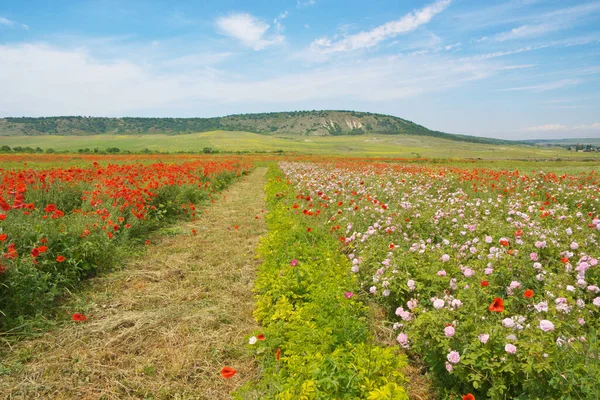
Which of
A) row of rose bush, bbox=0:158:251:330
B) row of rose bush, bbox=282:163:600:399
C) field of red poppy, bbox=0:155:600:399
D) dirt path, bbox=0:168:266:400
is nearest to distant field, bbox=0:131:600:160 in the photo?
row of rose bush, bbox=0:158:251:330

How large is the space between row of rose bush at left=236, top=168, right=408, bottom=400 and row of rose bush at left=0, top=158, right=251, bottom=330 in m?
2.81

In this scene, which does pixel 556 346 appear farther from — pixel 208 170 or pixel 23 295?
pixel 208 170

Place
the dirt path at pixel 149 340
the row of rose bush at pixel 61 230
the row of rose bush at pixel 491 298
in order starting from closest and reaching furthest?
the row of rose bush at pixel 491 298, the dirt path at pixel 149 340, the row of rose bush at pixel 61 230

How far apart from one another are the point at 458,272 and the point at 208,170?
1393 cm

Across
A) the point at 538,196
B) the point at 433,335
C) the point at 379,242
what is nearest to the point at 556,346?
the point at 433,335

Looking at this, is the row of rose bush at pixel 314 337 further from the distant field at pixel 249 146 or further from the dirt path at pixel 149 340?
the distant field at pixel 249 146

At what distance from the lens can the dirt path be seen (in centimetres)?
301

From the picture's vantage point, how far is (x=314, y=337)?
2.78 metres

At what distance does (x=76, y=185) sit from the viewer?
880 cm

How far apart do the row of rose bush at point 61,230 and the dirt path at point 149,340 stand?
0.43 m

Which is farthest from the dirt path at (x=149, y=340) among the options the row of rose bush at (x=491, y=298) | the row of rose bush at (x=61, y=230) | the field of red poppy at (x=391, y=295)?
the row of rose bush at (x=491, y=298)

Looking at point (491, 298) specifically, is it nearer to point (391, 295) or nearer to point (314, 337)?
point (391, 295)

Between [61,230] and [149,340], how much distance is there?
2837 millimetres

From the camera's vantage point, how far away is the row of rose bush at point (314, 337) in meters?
2.24
